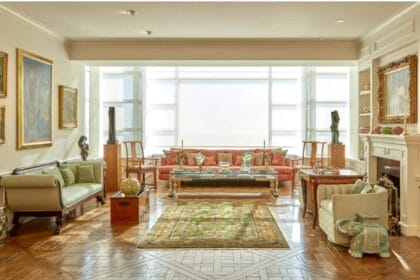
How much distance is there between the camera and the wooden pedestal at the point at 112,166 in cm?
818

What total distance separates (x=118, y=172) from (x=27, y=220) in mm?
2719

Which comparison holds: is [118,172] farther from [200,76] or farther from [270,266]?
[270,266]

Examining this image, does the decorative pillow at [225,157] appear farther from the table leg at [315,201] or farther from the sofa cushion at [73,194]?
the table leg at [315,201]

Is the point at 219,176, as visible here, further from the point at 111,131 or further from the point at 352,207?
the point at 352,207

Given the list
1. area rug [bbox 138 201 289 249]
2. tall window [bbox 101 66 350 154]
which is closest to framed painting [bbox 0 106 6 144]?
area rug [bbox 138 201 289 249]

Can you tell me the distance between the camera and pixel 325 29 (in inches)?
258

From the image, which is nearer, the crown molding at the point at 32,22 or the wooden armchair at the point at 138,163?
the crown molding at the point at 32,22

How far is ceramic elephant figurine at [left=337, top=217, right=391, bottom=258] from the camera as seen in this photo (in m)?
4.07

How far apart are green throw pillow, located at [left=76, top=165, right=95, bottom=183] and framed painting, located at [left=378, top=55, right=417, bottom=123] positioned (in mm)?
4761

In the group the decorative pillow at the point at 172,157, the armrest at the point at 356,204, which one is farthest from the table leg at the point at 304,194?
the decorative pillow at the point at 172,157

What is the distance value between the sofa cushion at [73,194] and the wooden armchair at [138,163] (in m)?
2.10

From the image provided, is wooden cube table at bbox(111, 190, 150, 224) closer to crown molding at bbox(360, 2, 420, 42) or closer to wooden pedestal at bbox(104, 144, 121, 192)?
wooden pedestal at bbox(104, 144, 121, 192)

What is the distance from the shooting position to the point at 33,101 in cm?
596

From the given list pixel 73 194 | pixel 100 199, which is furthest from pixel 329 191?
pixel 100 199
